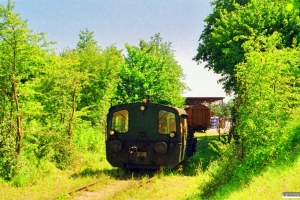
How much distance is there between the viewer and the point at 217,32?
23109mm

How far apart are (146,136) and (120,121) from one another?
1308 millimetres

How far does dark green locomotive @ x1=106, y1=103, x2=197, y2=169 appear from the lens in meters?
12.8

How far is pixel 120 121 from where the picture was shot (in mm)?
13641

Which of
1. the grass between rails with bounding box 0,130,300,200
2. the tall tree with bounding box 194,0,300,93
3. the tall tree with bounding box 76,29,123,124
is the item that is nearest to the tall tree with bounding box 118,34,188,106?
the tall tree with bounding box 76,29,123,124

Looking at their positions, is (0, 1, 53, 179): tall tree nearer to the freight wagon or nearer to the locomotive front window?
the locomotive front window

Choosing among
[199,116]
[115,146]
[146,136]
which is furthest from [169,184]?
[199,116]

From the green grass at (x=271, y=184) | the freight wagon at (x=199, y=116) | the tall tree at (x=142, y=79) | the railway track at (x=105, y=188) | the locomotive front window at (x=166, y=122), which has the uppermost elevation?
the tall tree at (x=142, y=79)

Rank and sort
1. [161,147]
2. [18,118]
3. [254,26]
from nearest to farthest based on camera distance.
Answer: [18,118]
[161,147]
[254,26]

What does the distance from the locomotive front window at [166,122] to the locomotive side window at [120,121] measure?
144 cm

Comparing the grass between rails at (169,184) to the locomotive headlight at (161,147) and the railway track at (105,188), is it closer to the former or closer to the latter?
the railway track at (105,188)

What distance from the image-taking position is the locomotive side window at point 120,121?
13.5 m

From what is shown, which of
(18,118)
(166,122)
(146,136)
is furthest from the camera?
(146,136)

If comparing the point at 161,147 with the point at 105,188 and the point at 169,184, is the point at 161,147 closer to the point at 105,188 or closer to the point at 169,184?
the point at 169,184

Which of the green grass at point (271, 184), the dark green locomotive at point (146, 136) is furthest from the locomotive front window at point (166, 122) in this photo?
the green grass at point (271, 184)
